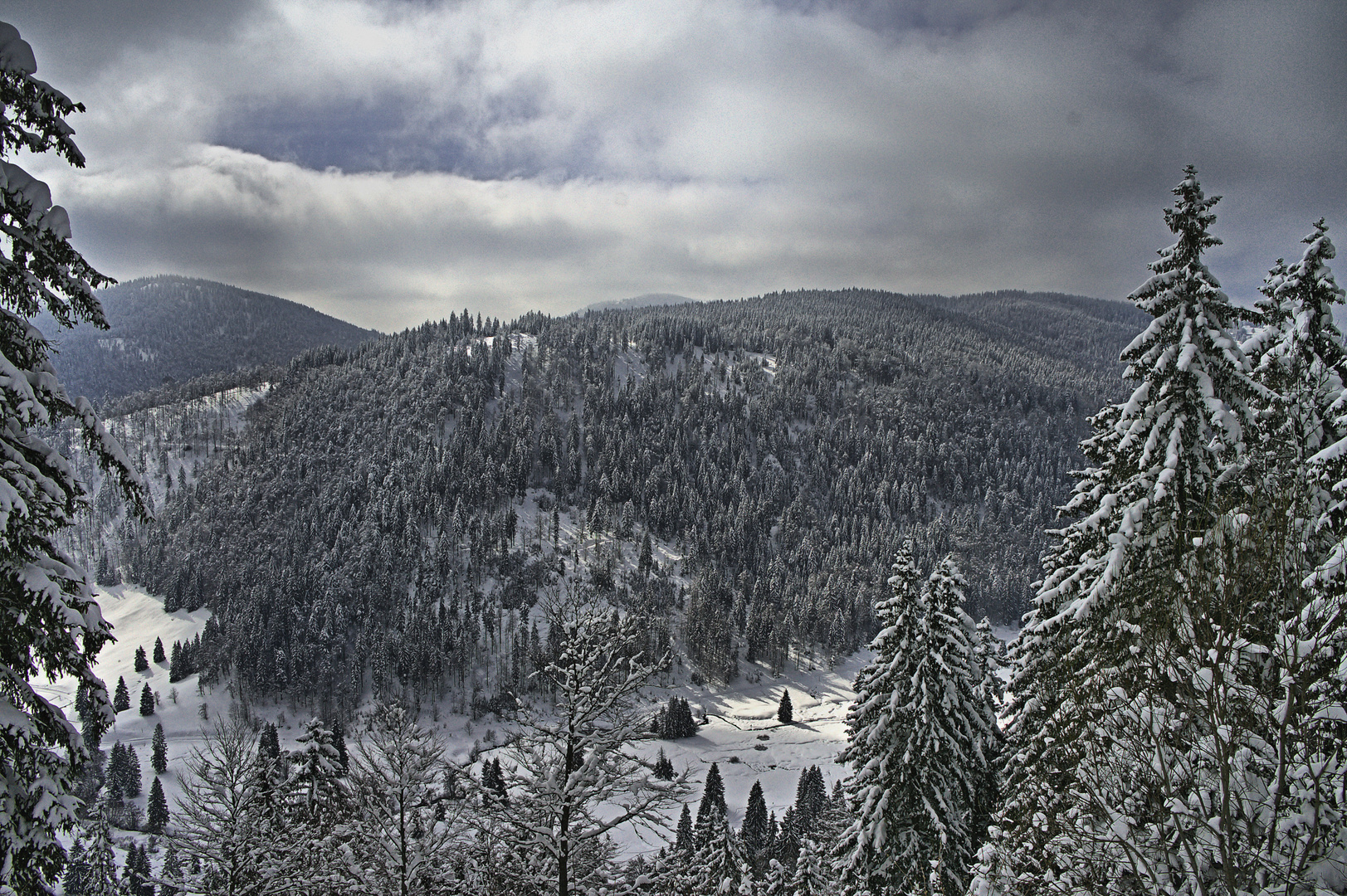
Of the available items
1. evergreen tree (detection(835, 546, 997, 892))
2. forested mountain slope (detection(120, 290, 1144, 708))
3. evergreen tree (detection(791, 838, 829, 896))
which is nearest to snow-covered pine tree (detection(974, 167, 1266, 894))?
evergreen tree (detection(835, 546, 997, 892))

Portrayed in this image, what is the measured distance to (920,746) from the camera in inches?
654

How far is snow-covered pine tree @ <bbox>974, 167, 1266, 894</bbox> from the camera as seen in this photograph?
7914 millimetres

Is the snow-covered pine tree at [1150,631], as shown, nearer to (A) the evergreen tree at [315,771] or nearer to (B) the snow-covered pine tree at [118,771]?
(A) the evergreen tree at [315,771]

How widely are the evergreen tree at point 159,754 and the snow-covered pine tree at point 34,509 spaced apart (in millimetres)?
111319

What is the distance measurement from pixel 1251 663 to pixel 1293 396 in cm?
577

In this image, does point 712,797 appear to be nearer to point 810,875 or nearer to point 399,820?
point 810,875

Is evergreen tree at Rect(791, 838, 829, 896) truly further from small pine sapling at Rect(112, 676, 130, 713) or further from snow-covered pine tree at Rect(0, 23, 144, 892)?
small pine sapling at Rect(112, 676, 130, 713)

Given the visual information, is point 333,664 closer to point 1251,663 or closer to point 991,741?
point 991,741

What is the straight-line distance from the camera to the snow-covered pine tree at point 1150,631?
7914mm

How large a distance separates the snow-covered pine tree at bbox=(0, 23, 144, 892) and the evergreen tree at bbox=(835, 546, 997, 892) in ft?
50.0

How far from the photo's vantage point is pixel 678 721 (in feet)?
319

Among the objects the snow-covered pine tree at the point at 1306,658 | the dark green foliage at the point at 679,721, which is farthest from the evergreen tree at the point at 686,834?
the snow-covered pine tree at the point at 1306,658

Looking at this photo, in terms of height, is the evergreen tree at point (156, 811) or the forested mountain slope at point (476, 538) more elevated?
the forested mountain slope at point (476, 538)

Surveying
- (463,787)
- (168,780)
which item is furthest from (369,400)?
(463,787)
